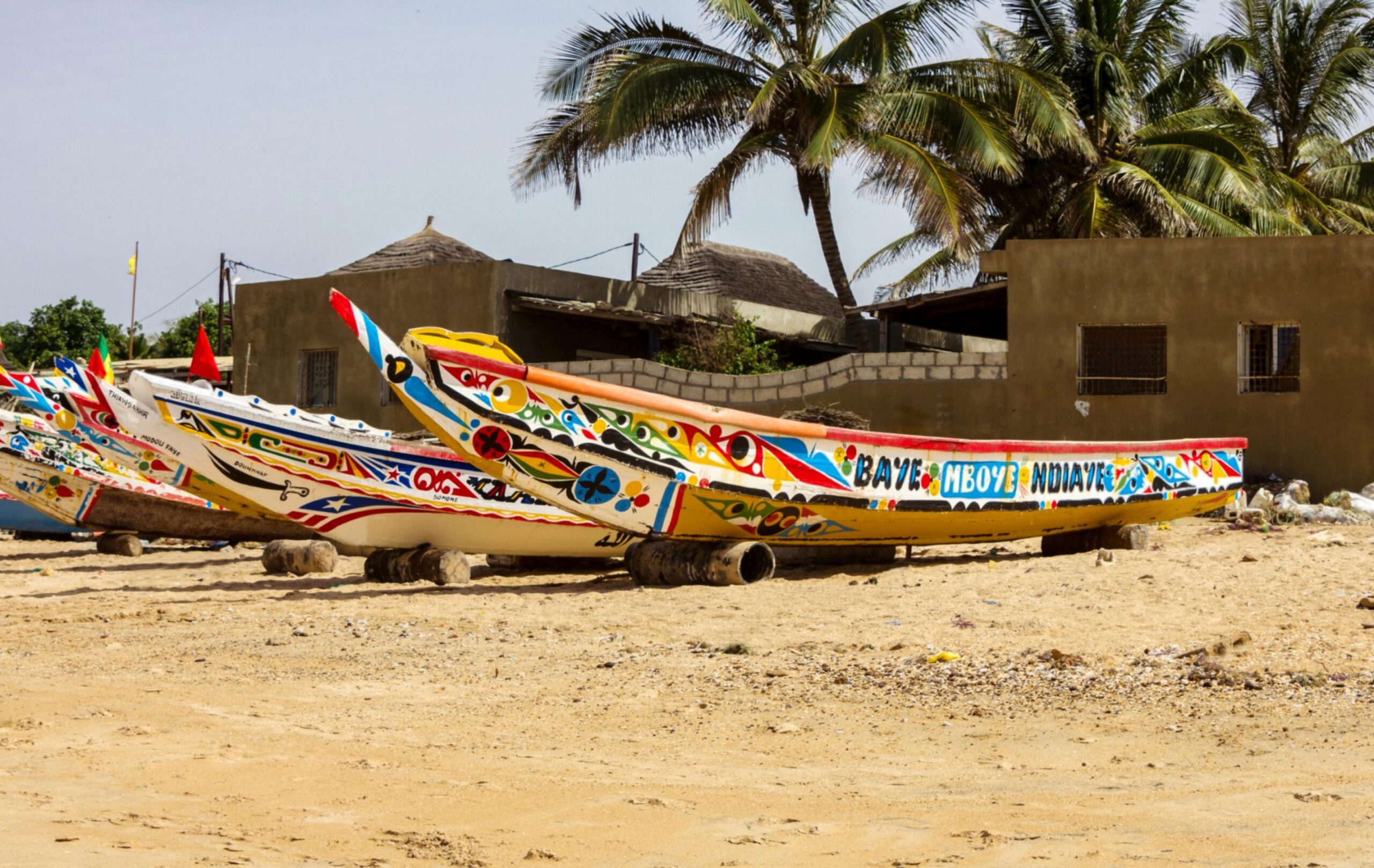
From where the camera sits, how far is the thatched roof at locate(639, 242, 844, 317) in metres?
23.7

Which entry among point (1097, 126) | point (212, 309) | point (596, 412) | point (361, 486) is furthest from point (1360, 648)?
point (212, 309)

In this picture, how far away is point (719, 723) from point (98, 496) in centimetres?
1191

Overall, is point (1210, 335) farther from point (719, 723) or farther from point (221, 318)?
point (221, 318)

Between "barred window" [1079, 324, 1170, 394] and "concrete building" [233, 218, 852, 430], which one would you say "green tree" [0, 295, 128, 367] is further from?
"barred window" [1079, 324, 1170, 394]

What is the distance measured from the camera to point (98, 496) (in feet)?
50.7

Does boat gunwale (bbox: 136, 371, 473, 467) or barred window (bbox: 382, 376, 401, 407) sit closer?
boat gunwale (bbox: 136, 371, 473, 467)

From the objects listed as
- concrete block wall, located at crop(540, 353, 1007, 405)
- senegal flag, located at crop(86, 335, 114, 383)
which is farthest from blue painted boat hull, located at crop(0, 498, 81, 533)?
concrete block wall, located at crop(540, 353, 1007, 405)

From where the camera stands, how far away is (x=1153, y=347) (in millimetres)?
15234

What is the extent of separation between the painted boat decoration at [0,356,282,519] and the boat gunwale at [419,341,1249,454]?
381cm

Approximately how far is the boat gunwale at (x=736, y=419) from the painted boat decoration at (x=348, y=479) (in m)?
1.90

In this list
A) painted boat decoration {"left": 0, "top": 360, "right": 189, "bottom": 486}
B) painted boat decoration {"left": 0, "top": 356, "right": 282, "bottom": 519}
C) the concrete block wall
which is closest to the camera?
painted boat decoration {"left": 0, "top": 356, "right": 282, "bottom": 519}

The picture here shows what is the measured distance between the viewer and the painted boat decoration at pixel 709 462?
8875mm

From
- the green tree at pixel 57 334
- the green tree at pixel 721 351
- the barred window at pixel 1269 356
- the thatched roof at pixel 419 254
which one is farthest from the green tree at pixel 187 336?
the barred window at pixel 1269 356

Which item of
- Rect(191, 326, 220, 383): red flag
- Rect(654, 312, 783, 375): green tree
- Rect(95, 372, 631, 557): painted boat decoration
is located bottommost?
Rect(95, 372, 631, 557): painted boat decoration
